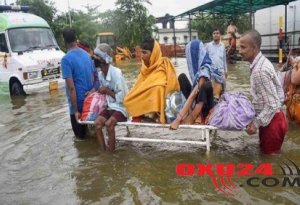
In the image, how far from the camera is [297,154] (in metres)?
4.91

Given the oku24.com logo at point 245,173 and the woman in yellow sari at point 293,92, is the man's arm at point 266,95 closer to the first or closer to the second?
the oku24.com logo at point 245,173

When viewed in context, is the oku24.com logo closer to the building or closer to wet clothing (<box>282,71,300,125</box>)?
wet clothing (<box>282,71,300,125</box>)

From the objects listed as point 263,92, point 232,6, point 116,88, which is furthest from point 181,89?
point 232,6

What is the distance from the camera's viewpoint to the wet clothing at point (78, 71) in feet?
19.1

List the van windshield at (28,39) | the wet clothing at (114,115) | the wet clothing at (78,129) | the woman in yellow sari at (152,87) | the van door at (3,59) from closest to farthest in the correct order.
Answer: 1. the woman in yellow sari at (152,87)
2. the wet clothing at (114,115)
3. the wet clothing at (78,129)
4. the van door at (3,59)
5. the van windshield at (28,39)

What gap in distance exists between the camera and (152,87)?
511cm

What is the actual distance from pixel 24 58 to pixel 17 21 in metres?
1.57

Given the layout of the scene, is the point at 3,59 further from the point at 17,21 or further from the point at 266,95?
the point at 266,95

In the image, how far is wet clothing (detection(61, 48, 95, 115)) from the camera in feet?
19.1

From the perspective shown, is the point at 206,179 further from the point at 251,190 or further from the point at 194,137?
the point at 194,137

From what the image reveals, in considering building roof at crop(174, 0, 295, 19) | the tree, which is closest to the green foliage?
the tree

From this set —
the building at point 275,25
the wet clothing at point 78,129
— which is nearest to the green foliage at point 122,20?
the building at point 275,25

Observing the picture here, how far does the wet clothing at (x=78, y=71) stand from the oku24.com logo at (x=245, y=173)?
6.96ft

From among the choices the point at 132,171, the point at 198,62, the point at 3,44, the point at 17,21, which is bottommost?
the point at 132,171
